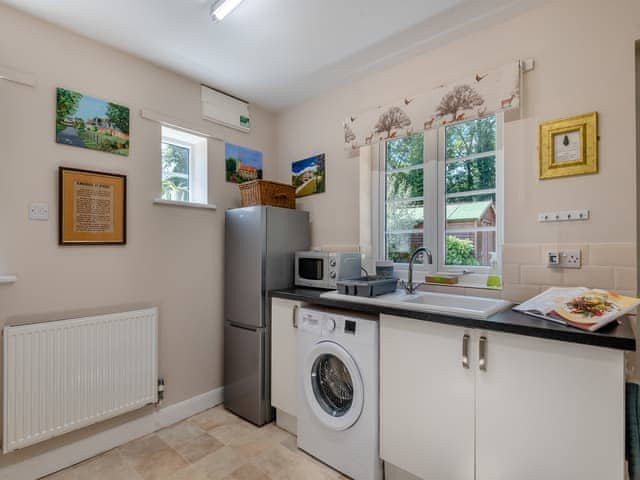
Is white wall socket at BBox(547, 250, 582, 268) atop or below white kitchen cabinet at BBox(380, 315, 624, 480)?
atop

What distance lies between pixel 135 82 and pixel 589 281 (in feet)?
9.79

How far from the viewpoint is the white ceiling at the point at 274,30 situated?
1756 millimetres

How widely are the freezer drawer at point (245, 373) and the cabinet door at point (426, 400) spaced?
986 mm

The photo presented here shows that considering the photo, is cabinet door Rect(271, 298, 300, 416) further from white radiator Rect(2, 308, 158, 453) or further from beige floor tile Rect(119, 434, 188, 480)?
white radiator Rect(2, 308, 158, 453)

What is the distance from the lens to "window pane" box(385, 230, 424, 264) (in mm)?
2387

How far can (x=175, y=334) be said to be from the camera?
94.7 inches

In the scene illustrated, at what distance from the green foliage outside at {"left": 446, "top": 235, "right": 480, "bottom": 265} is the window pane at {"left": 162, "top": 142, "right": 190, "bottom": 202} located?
2.05 meters

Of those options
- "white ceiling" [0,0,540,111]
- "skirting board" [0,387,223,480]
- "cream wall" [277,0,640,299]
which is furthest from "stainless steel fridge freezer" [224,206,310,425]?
"cream wall" [277,0,640,299]

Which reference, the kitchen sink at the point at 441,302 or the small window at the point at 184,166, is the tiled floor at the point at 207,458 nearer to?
the kitchen sink at the point at 441,302

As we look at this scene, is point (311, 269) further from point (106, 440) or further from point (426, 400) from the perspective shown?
point (106, 440)

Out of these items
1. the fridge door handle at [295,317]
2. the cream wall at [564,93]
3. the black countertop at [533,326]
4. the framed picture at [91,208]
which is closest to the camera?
the black countertop at [533,326]

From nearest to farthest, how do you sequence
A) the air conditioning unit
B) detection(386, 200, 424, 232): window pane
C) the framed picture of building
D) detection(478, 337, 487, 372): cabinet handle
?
detection(478, 337, 487, 372): cabinet handle
detection(386, 200, 424, 232): window pane
the air conditioning unit
the framed picture of building

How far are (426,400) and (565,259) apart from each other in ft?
3.33

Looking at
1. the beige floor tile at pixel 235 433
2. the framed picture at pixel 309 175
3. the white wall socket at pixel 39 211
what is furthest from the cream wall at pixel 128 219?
the framed picture at pixel 309 175
